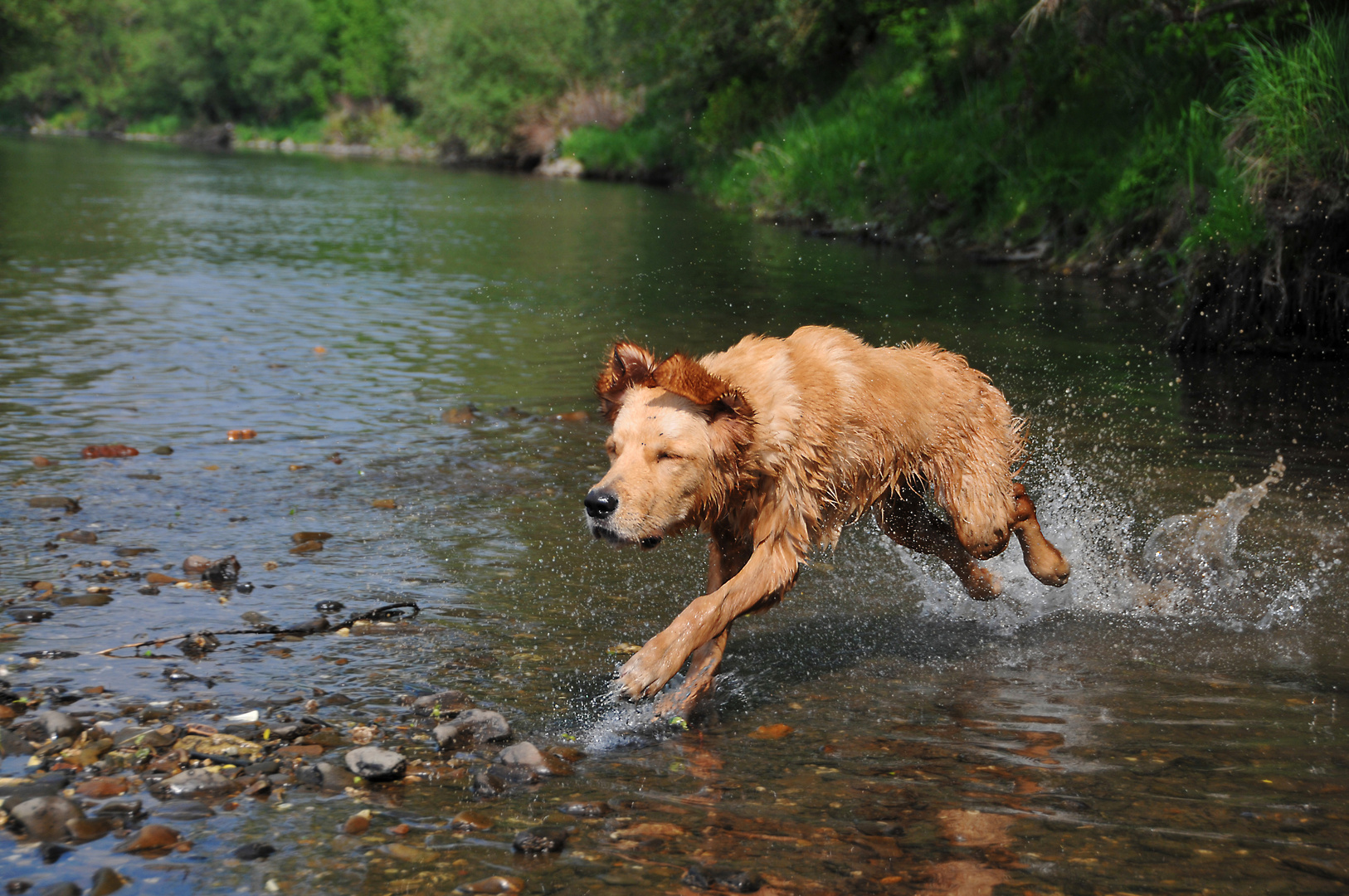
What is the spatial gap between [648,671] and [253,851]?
1609 millimetres

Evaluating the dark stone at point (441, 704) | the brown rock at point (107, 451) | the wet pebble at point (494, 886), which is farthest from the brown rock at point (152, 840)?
the brown rock at point (107, 451)

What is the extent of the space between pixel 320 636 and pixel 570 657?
122cm

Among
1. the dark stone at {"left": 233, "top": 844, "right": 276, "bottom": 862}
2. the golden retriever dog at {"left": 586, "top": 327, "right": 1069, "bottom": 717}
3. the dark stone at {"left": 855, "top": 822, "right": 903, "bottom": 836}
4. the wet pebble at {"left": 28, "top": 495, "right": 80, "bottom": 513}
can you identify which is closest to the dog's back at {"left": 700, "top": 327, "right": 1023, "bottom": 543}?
the golden retriever dog at {"left": 586, "top": 327, "right": 1069, "bottom": 717}

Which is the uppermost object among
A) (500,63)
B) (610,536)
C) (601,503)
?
(500,63)

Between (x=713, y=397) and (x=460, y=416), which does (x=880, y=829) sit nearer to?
(x=713, y=397)

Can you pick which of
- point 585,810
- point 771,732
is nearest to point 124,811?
point 585,810

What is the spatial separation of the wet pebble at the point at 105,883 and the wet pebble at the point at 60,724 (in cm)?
102

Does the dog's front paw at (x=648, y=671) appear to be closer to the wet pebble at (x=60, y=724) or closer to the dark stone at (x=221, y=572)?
the wet pebble at (x=60, y=724)

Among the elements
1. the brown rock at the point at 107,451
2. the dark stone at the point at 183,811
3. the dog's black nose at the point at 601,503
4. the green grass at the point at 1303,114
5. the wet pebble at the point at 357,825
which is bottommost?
the brown rock at the point at 107,451

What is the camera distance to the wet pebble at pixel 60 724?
456 centimetres

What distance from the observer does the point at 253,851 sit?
→ 3.87 metres

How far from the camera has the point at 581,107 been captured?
5566 centimetres

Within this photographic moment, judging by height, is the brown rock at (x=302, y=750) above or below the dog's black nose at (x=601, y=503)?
below

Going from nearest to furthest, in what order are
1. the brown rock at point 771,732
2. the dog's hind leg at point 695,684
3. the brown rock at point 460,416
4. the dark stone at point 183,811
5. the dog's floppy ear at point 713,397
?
the dark stone at point 183,811
the dog's floppy ear at point 713,397
the brown rock at point 771,732
the dog's hind leg at point 695,684
the brown rock at point 460,416
